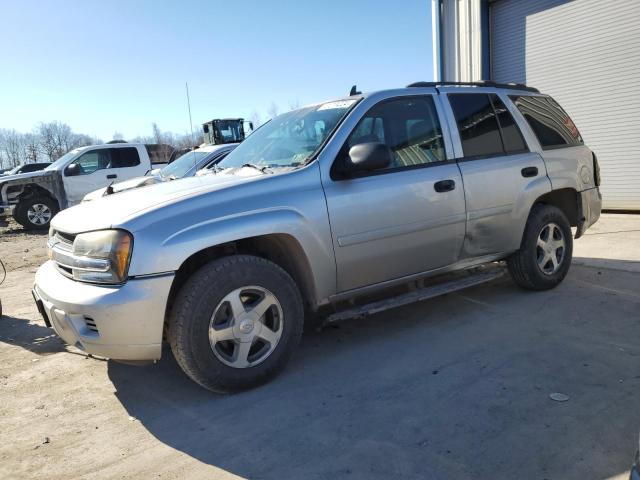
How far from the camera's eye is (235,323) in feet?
10.4

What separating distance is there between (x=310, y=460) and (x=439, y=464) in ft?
2.04

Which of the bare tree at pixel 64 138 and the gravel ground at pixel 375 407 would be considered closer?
the gravel ground at pixel 375 407

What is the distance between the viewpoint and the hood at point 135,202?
3.05 m

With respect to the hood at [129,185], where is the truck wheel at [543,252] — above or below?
below

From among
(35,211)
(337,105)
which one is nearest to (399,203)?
(337,105)

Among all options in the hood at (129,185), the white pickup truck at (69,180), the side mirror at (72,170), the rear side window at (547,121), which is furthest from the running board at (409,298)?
the side mirror at (72,170)

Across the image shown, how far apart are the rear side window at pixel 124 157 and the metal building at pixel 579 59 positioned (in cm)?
859

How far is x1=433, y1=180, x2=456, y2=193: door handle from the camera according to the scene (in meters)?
3.94

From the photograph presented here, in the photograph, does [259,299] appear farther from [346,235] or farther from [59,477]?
[59,477]

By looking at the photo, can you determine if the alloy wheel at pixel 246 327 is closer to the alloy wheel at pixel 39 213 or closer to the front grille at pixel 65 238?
the front grille at pixel 65 238

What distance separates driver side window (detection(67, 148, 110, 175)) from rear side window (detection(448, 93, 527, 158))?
11.5 meters

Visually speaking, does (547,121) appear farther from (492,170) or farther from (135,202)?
(135,202)

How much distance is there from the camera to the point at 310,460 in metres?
2.54

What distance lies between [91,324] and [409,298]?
2230 mm
